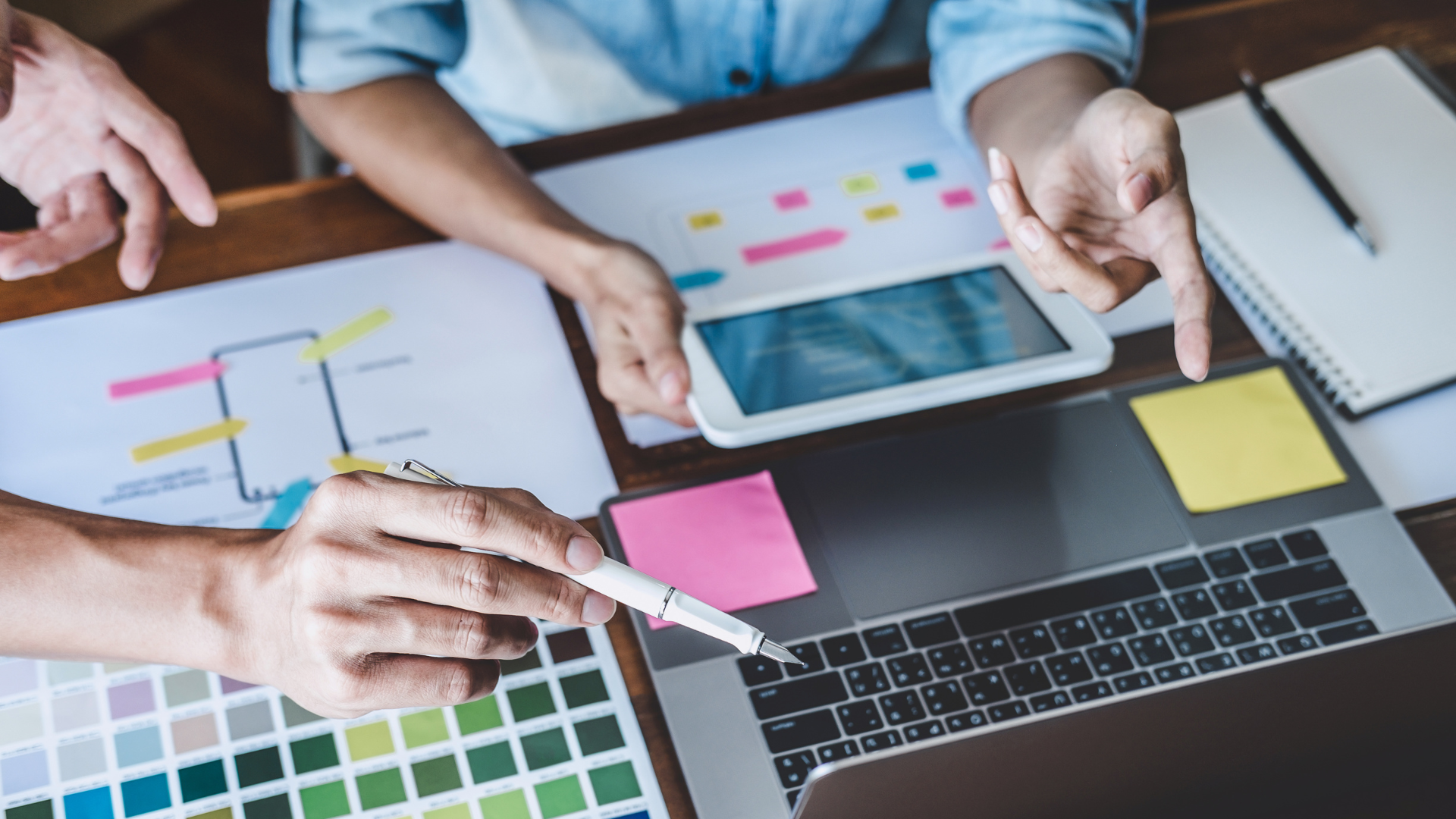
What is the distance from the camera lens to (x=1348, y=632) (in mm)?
606

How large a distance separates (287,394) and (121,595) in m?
0.20

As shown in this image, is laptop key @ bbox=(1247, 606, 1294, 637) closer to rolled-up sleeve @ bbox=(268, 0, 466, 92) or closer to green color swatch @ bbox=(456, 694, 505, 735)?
green color swatch @ bbox=(456, 694, 505, 735)

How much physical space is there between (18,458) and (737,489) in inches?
18.5

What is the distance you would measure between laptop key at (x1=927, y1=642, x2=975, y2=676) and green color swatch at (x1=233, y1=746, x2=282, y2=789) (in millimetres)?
375

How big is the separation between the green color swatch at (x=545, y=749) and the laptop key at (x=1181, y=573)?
387 millimetres

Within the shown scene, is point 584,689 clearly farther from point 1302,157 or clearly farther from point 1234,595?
point 1302,157

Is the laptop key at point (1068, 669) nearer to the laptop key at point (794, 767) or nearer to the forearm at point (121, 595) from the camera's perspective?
the laptop key at point (794, 767)

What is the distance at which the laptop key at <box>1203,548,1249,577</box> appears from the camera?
63 cm

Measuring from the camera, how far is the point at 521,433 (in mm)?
679

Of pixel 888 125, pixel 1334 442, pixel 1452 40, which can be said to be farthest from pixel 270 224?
pixel 1452 40

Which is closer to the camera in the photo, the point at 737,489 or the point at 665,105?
the point at 737,489

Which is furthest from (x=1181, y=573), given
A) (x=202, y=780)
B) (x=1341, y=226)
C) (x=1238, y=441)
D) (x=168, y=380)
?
(x=168, y=380)

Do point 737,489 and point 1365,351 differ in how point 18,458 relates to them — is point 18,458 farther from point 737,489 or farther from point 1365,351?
point 1365,351

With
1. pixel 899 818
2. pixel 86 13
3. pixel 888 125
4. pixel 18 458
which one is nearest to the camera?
pixel 899 818
